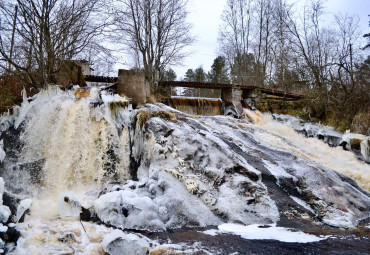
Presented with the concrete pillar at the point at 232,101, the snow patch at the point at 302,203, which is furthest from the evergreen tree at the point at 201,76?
the snow patch at the point at 302,203

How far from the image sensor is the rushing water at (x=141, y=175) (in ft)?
15.4

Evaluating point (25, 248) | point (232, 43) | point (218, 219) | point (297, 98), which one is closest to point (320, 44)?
point (297, 98)

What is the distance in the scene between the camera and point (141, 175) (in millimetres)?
6301

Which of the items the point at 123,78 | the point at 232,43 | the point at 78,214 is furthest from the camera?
the point at 232,43

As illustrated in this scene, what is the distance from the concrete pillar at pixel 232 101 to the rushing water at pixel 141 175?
4352 mm

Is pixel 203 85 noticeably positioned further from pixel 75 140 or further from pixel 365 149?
pixel 75 140

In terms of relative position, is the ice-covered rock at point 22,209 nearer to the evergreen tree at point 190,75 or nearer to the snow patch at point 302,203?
the snow patch at point 302,203

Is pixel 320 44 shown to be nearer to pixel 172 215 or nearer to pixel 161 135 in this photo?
pixel 161 135

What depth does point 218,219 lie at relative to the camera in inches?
192

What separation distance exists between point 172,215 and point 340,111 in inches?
396

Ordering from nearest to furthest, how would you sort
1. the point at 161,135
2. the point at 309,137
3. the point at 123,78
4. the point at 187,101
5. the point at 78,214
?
1. the point at 78,214
2. the point at 161,135
3. the point at 123,78
4. the point at 309,137
5. the point at 187,101

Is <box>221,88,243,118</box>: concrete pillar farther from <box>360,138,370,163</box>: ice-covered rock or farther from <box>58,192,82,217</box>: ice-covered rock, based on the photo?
<box>58,192,82,217</box>: ice-covered rock

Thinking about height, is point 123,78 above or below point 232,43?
below

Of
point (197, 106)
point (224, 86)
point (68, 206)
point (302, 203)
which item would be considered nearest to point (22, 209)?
point (68, 206)
